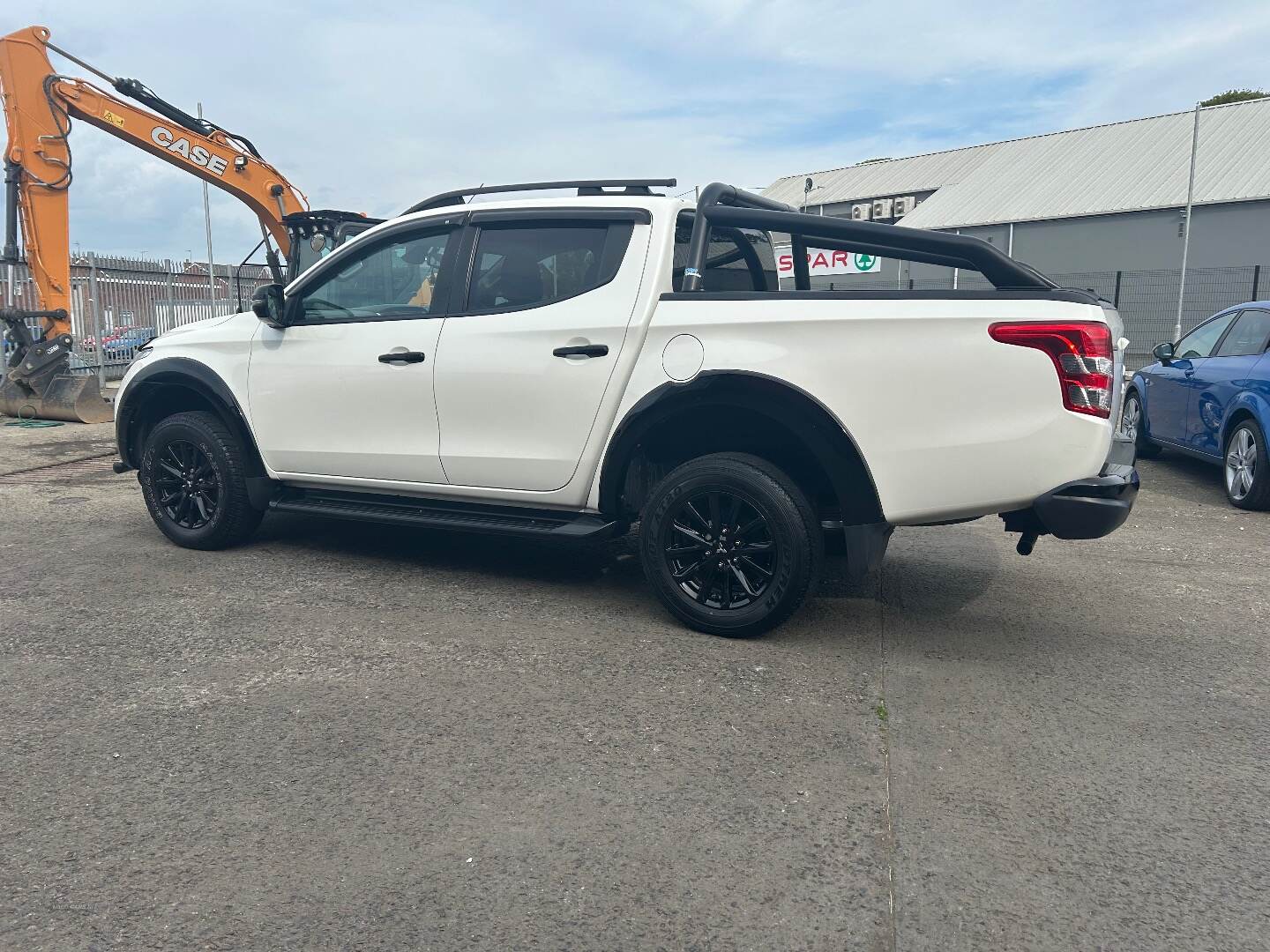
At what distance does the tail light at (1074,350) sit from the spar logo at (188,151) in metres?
12.2

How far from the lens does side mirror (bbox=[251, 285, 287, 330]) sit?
17.8ft

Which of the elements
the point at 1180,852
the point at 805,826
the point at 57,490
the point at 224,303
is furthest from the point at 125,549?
the point at 224,303

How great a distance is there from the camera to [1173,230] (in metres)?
27.1

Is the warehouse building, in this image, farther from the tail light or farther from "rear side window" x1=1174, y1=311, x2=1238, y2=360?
the tail light

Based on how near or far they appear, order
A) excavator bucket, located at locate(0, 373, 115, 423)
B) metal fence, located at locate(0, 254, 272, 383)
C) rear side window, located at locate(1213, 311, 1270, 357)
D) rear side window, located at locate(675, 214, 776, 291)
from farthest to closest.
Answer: metal fence, located at locate(0, 254, 272, 383)
excavator bucket, located at locate(0, 373, 115, 423)
rear side window, located at locate(1213, 311, 1270, 357)
rear side window, located at locate(675, 214, 776, 291)

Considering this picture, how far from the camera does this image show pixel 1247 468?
24.2 feet

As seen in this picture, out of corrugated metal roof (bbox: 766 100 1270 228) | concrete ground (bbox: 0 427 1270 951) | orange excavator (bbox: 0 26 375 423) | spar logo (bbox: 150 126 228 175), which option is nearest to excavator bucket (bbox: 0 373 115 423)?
orange excavator (bbox: 0 26 375 423)

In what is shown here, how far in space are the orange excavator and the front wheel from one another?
8.73 m

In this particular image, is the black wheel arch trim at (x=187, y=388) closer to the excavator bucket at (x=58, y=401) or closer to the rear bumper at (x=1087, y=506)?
the rear bumper at (x=1087, y=506)

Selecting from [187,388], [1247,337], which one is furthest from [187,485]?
[1247,337]

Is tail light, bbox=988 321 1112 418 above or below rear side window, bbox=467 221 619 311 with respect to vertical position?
below

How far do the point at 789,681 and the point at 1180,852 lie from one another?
1.52 metres

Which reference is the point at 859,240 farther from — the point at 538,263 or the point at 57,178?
the point at 57,178

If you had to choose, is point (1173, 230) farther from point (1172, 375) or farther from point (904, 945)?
point (904, 945)
